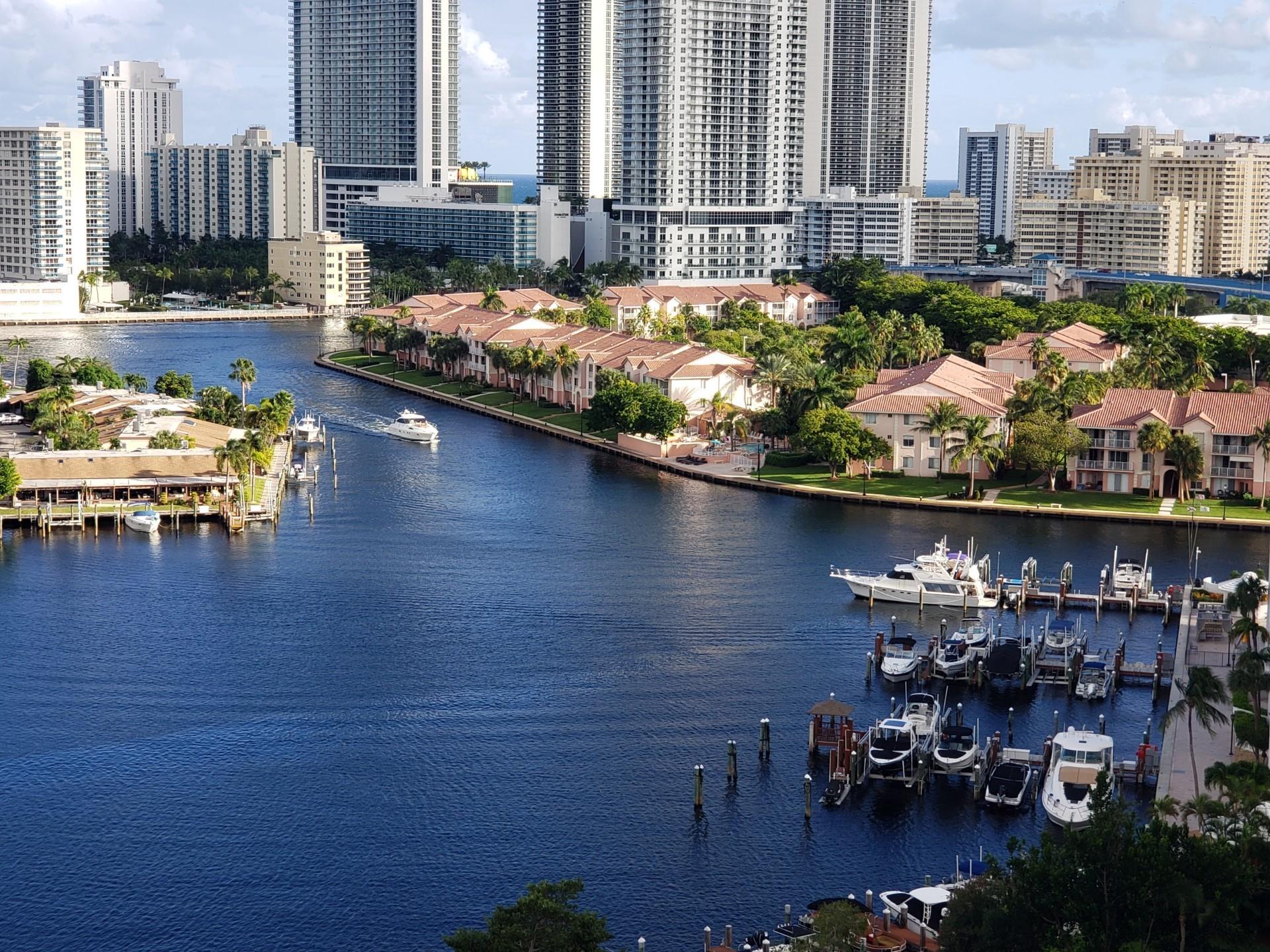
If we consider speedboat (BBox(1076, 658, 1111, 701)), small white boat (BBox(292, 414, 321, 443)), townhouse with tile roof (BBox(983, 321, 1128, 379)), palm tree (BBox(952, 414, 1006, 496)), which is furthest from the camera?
townhouse with tile roof (BBox(983, 321, 1128, 379))

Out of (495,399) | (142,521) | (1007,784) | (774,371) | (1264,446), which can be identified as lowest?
(1007,784)

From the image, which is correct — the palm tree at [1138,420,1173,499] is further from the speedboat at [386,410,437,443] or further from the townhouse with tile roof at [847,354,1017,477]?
the speedboat at [386,410,437,443]

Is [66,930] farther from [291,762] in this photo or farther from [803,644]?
[803,644]

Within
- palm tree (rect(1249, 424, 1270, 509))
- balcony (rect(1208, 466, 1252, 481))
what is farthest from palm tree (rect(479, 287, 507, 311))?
palm tree (rect(1249, 424, 1270, 509))

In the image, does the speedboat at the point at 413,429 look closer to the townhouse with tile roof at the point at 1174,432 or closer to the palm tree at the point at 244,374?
the palm tree at the point at 244,374

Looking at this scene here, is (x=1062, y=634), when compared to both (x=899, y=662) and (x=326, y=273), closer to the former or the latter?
(x=899, y=662)

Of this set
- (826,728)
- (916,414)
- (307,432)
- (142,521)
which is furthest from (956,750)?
(307,432)
